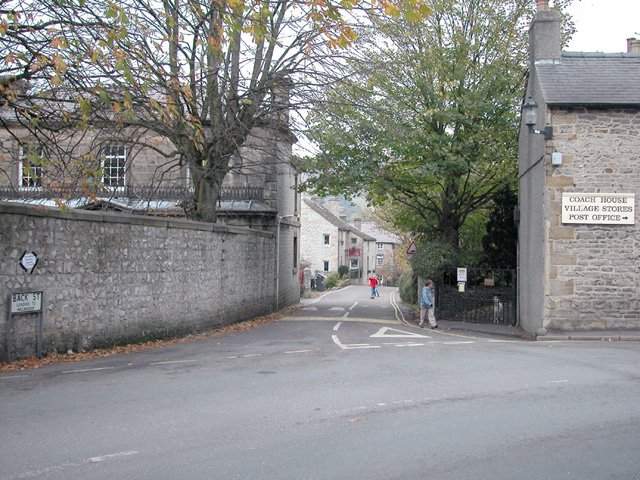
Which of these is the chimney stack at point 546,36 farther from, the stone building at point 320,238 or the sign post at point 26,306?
the stone building at point 320,238

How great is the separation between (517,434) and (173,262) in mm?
10301

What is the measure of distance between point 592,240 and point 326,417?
10895 mm

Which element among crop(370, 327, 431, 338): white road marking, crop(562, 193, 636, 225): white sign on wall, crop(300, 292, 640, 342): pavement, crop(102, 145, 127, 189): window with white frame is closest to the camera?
crop(102, 145, 127, 189): window with white frame

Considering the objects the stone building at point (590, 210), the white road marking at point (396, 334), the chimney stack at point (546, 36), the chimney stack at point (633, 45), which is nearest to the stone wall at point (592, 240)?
the stone building at point (590, 210)

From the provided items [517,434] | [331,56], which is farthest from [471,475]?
[331,56]

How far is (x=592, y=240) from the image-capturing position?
1425cm

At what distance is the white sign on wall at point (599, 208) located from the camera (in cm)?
1414

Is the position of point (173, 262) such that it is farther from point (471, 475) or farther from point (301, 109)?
point (471, 475)

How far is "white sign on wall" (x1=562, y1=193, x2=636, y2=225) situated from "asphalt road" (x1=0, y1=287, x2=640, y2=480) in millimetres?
4655

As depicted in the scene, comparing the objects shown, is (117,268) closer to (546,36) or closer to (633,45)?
(546,36)

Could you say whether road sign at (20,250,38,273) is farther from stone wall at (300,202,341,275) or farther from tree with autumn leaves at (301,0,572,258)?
stone wall at (300,202,341,275)

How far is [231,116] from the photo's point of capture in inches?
632

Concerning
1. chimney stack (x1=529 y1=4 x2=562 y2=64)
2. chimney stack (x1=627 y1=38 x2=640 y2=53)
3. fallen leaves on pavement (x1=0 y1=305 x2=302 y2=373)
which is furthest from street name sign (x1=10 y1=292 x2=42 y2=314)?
chimney stack (x1=627 y1=38 x2=640 y2=53)

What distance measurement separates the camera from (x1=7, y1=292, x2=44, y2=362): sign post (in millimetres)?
9391
